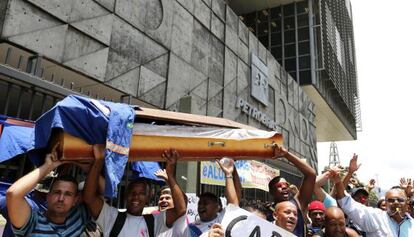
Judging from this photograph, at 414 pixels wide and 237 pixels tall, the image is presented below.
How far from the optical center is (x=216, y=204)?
3.82 metres

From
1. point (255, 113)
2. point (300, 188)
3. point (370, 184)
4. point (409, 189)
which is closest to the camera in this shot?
point (300, 188)

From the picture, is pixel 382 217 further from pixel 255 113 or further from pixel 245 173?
pixel 255 113

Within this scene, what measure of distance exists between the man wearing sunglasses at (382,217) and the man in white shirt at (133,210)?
212 centimetres

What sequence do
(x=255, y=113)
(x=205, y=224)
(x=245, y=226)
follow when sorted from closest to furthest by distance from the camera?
(x=245, y=226) → (x=205, y=224) → (x=255, y=113)

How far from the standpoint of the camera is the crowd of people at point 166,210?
2578 mm

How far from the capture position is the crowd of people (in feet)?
8.46

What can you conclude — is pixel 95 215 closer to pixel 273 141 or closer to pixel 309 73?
pixel 273 141

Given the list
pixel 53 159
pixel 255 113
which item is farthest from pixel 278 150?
pixel 255 113

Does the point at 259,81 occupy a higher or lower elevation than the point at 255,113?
higher

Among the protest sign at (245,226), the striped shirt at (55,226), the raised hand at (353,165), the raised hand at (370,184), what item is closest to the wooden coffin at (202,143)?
the striped shirt at (55,226)

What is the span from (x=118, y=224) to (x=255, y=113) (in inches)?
544

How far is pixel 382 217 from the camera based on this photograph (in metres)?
4.19

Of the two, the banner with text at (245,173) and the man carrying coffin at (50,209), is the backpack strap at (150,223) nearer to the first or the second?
the man carrying coffin at (50,209)

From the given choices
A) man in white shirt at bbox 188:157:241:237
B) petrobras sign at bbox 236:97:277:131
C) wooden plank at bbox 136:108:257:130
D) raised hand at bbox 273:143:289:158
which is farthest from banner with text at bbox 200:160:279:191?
wooden plank at bbox 136:108:257:130
